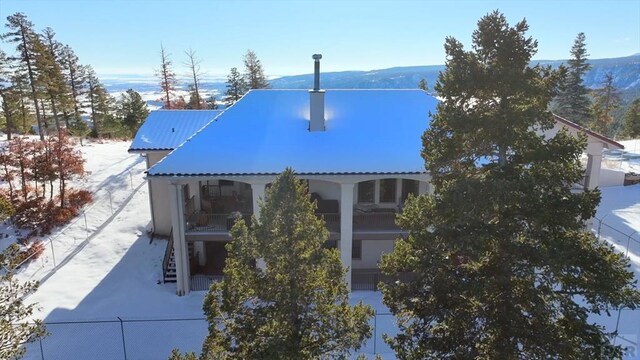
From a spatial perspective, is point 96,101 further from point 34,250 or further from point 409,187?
point 409,187

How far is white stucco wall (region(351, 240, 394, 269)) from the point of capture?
1884 cm

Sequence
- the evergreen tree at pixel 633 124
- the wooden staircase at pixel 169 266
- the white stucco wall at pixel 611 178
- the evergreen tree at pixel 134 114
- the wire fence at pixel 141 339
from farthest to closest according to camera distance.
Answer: the evergreen tree at pixel 633 124 → the evergreen tree at pixel 134 114 → the white stucco wall at pixel 611 178 → the wooden staircase at pixel 169 266 → the wire fence at pixel 141 339

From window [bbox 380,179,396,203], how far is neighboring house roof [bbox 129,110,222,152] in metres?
10.1

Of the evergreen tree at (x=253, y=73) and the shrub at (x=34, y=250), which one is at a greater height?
the evergreen tree at (x=253, y=73)

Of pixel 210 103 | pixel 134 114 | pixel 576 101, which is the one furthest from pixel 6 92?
pixel 576 101

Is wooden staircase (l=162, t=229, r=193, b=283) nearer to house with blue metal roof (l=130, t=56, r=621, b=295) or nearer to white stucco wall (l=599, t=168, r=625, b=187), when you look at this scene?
house with blue metal roof (l=130, t=56, r=621, b=295)

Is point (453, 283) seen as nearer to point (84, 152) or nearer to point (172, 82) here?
point (84, 152)

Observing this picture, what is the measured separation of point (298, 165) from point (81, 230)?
547 inches

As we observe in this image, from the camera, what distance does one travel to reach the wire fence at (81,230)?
1847 cm

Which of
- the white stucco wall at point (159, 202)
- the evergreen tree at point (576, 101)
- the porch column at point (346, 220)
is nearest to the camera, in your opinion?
the porch column at point (346, 220)

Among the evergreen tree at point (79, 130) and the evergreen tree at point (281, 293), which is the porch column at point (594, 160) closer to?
the evergreen tree at point (281, 293)

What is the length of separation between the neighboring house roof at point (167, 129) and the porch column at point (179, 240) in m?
4.69

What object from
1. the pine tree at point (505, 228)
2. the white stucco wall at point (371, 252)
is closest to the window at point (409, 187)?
the white stucco wall at point (371, 252)

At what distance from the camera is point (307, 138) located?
17750mm
